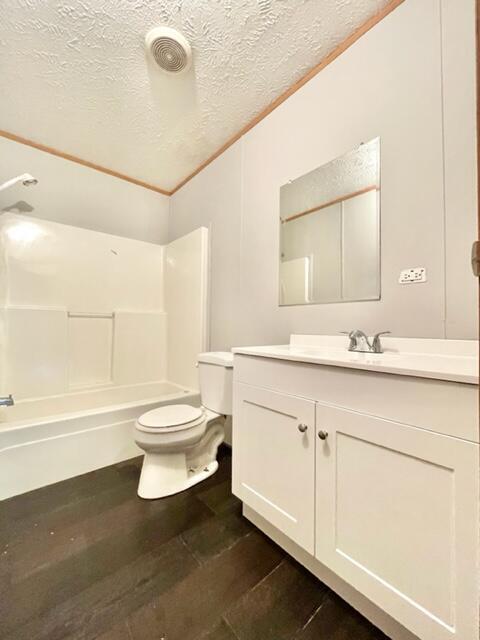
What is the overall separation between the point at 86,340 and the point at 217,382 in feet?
4.54

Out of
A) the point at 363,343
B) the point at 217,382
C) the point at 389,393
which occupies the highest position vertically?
the point at 363,343

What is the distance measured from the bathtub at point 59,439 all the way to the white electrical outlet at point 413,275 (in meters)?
1.64

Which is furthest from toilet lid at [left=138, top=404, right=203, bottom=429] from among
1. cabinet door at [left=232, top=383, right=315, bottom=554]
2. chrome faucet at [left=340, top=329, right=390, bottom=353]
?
chrome faucet at [left=340, top=329, right=390, bottom=353]

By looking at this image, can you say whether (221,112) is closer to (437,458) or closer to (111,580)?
(437,458)

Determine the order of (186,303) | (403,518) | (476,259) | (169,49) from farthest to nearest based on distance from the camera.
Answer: (186,303) → (169,49) → (403,518) → (476,259)

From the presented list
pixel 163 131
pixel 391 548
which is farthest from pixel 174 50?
pixel 391 548

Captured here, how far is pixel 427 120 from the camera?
1032mm

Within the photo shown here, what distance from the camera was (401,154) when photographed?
110 centimetres

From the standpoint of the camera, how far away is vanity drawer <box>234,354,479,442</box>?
A: 0.60m

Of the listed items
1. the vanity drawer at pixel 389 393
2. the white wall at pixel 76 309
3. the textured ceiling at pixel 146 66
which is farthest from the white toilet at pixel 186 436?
the textured ceiling at pixel 146 66

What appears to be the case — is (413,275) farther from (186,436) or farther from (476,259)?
(186,436)

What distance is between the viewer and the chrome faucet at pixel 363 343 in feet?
3.56

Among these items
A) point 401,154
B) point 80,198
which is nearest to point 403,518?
point 401,154

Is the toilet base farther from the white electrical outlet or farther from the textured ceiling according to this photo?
the textured ceiling
